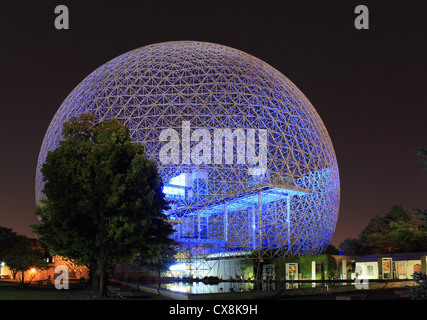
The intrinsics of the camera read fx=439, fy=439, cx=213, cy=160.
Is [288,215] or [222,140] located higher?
[222,140]

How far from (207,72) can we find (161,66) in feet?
12.5

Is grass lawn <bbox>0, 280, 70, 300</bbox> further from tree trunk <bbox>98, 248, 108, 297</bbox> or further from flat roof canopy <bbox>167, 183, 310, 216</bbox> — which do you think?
flat roof canopy <bbox>167, 183, 310, 216</bbox>

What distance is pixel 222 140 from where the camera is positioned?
107 feet

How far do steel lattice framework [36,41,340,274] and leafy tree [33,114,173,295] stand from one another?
13.6 metres

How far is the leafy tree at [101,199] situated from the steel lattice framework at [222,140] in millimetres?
13552

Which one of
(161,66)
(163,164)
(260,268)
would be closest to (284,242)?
(260,268)

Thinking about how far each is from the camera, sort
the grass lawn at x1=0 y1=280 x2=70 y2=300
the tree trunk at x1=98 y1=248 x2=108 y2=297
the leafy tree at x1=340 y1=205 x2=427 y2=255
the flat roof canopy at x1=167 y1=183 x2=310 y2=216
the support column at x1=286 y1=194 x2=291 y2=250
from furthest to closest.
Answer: the leafy tree at x1=340 y1=205 x2=427 y2=255
the support column at x1=286 y1=194 x2=291 y2=250
the flat roof canopy at x1=167 y1=183 x2=310 y2=216
the tree trunk at x1=98 y1=248 x2=108 y2=297
the grass lawn at x1=0 y1=280 x2=70 y2=300

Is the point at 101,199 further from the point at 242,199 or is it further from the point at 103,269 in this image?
the point at 242,199

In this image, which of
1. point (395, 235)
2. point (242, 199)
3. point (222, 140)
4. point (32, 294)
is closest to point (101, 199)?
point (32, 294)

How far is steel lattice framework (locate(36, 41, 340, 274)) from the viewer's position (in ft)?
106

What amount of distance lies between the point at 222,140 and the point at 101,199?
16.6 meters

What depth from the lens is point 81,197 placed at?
1731 cm

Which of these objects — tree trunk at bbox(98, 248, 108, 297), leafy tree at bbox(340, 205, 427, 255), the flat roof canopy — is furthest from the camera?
leafy tree at bbox(340, 205, 427, 255)

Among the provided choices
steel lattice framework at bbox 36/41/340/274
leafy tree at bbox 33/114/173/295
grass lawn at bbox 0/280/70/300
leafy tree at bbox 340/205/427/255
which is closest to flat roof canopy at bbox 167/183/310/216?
→ steel lattice framework at bbox 36/41/340/274
